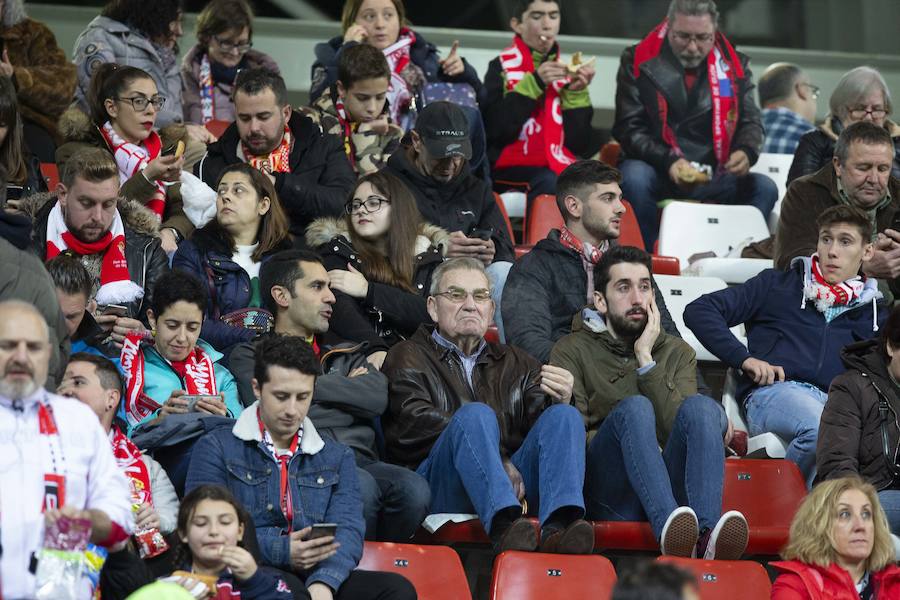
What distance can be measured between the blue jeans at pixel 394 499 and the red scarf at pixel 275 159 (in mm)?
1830

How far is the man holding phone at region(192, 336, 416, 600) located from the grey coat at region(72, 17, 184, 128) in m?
2.72

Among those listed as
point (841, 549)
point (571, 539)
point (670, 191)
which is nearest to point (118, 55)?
point (670, 191)

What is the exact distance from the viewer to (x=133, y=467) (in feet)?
14.9

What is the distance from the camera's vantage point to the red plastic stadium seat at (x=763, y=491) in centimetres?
543

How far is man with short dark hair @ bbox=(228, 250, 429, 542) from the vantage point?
193 inches

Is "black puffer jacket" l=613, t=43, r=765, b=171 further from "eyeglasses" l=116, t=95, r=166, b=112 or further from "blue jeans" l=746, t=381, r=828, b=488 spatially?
"eyeglasses" l=116, t=95, r=166, b=112

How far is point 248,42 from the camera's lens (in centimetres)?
767

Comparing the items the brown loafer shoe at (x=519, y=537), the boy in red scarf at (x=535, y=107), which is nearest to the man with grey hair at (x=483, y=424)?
the brown loafer shoe at (x=519, y=537)

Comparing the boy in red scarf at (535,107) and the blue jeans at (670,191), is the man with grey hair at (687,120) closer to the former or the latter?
the blue jeans at (670,191)

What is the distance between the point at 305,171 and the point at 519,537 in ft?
7.09

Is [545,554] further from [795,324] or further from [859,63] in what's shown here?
[859,63]

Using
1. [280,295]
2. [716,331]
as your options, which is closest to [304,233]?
[280,295]

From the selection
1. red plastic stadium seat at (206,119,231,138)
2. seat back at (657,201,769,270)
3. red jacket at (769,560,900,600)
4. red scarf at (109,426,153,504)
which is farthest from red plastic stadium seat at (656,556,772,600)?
red plastic stadium seat at (206,119,231,138)

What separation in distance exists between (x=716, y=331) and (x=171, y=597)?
2.89 m
